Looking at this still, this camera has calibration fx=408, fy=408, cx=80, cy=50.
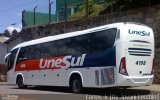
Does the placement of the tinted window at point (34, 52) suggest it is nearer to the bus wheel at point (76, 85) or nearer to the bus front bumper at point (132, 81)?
the bus wheel at point (76, 85)

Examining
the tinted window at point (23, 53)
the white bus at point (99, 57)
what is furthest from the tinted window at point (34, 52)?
the tinted window at point (23, 53)

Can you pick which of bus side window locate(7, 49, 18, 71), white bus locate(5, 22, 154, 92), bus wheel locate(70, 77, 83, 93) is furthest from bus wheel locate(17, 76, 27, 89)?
bus wheel locate(70, 77, 83, 93)

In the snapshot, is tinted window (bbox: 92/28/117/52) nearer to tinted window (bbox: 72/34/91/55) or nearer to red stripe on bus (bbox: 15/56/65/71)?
tinted window (bbox: 72/34/91/55)

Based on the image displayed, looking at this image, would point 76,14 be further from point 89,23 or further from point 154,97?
point 154,97

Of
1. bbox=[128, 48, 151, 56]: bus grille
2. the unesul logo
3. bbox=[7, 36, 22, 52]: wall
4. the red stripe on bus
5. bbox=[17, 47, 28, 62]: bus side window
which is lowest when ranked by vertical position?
the red stripe on bus

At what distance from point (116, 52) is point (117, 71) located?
0.82 meters

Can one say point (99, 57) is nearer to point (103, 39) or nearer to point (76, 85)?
point (103, 39)

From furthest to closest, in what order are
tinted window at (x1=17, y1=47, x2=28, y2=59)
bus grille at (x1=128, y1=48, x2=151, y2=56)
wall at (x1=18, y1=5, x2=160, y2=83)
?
tinted window at (x1=17, y1=47, x2=28, y2=59), wall at (x1=18, y1=5, x2=160, y2=83), bus grille at (x1=128, y1=48, x2=151, y2=56)

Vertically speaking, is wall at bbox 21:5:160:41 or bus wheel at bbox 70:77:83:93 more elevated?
wall at bbox 21:5:160:41

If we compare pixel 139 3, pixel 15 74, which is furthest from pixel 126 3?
pixel 15 74

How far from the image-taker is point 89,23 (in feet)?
91.4

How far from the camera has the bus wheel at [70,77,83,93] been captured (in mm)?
20294

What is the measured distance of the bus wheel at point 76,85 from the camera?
20.3m

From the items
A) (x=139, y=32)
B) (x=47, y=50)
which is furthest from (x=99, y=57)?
(x=47, y=50)
